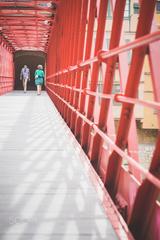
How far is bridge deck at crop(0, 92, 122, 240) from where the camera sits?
6.63ft

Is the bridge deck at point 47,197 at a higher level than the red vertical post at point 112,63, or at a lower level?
lower

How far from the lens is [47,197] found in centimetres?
264

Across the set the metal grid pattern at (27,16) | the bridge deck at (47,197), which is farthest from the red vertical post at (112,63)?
the metal grid pattern at (27,16)

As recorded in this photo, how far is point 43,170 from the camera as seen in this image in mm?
3479

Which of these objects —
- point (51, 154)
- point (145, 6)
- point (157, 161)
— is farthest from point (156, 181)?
point (51, 154)

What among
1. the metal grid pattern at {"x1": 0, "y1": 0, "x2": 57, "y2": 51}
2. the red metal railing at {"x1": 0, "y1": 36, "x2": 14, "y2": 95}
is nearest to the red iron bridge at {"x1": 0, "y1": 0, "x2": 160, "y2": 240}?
the metal grid pattern at {"x1": 0, "y1": 0, "x2": 57, "y2": 51}

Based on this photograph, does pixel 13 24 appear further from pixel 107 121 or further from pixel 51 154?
pixel 107 121

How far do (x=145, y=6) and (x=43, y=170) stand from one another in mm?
1995

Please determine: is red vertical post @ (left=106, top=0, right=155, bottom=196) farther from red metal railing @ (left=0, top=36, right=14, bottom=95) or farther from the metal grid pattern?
red metal railing @ (left=0, top=36, right=14, bottom=95)

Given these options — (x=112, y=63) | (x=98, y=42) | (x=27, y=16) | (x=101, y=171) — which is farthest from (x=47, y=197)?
(x=27, y=16)

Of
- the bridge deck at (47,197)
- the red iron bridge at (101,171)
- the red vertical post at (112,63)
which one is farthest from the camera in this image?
the red vertical post at (112,63)

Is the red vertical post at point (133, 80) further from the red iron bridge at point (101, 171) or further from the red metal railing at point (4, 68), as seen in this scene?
the red metal railing at point (4, 68)

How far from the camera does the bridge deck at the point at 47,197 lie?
2020mm

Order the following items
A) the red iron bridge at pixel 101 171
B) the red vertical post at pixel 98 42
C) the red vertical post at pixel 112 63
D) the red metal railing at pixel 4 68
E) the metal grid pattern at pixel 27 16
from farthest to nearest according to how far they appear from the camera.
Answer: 1. the red metal railing at pixel 4 68
2. the metal grid pattern at pixel 27 16
3. the red vertical post at pixel 98 42
4. the red vertical post at pixel 112 63
5. the red iron bridge at pixel 101 171
